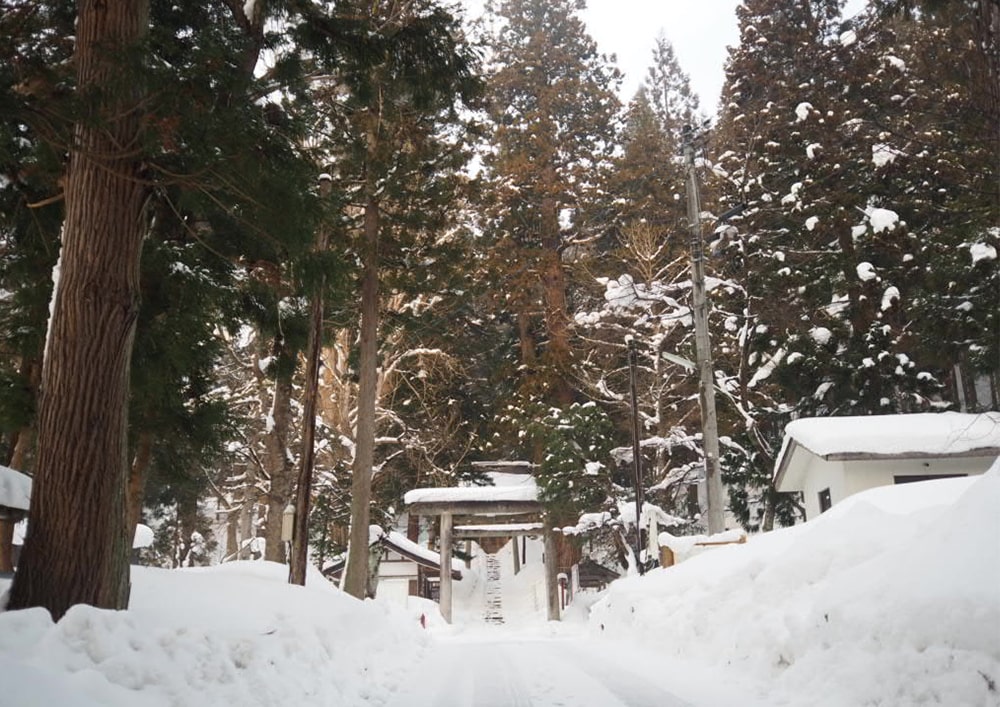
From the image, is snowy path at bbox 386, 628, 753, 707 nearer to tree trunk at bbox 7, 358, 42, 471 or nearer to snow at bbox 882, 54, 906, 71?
tree trunk at bbox 7, 358, 42, 471

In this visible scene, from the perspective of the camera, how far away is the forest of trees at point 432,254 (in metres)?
6.18

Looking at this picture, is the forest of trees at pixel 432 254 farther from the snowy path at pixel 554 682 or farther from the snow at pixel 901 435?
the snowy path at pixel 554 682

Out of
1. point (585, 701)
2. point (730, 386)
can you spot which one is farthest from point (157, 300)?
point (730, 386)

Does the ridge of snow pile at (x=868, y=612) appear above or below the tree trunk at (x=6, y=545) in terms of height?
below

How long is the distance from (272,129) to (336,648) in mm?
5522

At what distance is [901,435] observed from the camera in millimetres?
17359

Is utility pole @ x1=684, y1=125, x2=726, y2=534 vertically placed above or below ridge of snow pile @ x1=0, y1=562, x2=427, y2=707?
above

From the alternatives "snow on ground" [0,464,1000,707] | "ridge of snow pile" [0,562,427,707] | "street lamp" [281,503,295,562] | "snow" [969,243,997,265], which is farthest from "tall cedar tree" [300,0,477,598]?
"snow" [969,243,997,265]

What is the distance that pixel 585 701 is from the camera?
6.54m

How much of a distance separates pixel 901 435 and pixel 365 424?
12.2m

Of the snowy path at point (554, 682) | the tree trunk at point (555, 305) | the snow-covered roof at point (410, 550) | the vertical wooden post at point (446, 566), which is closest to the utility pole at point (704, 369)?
the snowy path at point (554, 682)

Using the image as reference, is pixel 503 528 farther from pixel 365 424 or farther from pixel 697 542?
pixel 365 424

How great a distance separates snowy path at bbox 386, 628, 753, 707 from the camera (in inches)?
259

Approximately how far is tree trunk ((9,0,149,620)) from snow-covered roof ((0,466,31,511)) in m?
3.87
